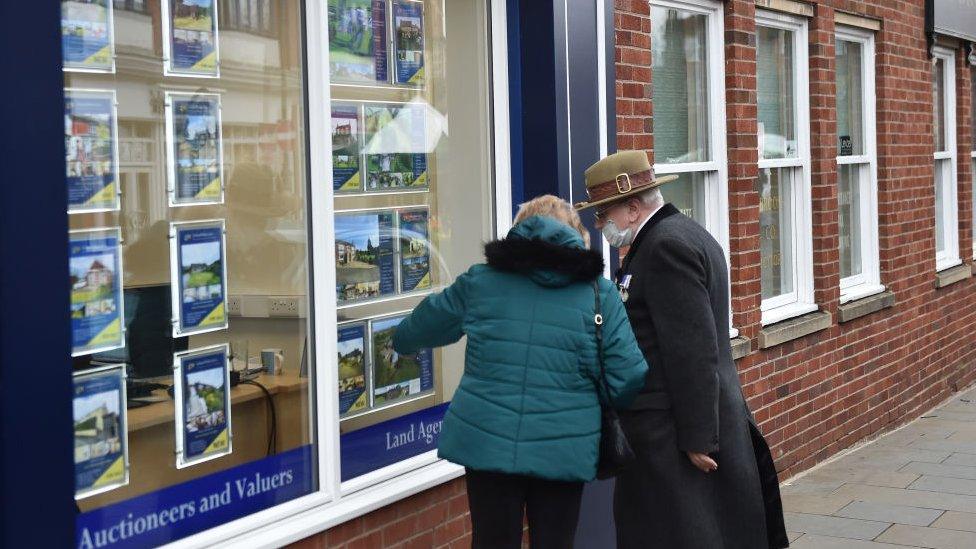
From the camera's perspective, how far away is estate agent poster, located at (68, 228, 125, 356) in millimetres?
3971

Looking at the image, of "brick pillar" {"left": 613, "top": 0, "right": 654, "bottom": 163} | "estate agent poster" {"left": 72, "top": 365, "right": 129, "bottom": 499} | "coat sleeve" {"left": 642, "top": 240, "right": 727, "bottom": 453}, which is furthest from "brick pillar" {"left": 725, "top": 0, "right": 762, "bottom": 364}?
"estate agent poster" {"left": 72, "top": 365, "right": 129, "bottom": 499}

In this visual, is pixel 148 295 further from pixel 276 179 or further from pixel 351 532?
pixel 351 532

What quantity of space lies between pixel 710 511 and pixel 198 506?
1.81 meters

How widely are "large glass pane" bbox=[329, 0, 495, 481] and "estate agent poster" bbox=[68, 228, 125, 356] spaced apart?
1219 mm

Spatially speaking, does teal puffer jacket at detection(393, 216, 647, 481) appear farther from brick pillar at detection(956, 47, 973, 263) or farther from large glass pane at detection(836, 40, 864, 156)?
brick pillar at detection(956, 47, 973, 263)

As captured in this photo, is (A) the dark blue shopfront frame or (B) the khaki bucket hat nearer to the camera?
(A) the dark blue shopfront frame

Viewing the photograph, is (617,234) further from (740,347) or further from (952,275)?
(952,275)

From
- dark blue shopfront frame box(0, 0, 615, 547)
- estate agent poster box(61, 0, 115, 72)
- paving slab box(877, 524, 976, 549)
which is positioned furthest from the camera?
paving slab box(877, 524, 976, 549)

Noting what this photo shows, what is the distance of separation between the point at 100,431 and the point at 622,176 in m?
2.01

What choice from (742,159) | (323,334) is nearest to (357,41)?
(323,334)

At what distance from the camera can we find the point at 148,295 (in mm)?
4293

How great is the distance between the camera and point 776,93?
28.9ft

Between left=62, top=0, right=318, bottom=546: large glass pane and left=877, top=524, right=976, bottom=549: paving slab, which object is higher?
left=62, top=0, right=318, bottom=546: large glass pane

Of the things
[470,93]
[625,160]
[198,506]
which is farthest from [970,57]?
[198,506]
